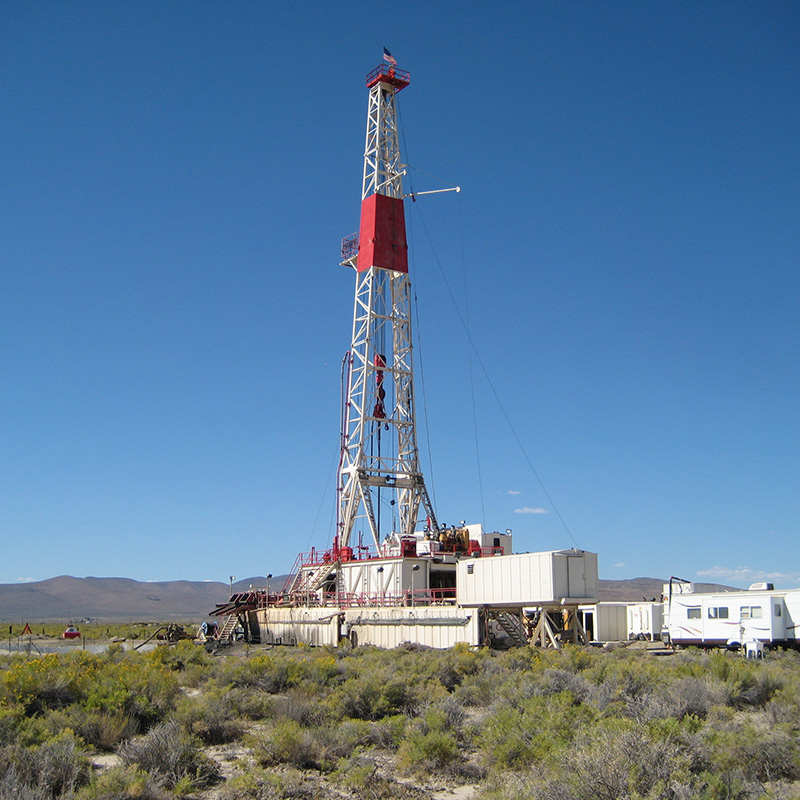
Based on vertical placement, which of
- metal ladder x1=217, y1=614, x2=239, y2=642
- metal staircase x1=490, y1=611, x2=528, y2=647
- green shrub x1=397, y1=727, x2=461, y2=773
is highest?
green shrub x1=397, y1=727, x2=461, y2=773

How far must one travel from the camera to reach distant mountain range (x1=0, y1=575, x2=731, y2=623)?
423 ft

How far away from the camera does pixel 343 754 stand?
28.2 feet

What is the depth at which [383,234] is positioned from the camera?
32688mm

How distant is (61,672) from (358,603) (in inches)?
562

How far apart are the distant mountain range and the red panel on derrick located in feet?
297

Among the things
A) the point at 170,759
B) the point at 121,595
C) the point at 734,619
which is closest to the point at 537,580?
the point at 734,619

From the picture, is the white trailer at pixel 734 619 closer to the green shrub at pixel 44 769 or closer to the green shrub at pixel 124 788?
the green shrub at pixel 124 788

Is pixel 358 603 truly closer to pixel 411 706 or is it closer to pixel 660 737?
pixel 411 706

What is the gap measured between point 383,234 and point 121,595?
14732cm

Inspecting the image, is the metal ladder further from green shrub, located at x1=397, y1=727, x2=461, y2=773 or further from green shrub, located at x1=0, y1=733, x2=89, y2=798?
green shrub, located at x1=0, y1=733, x2=89, y2=798

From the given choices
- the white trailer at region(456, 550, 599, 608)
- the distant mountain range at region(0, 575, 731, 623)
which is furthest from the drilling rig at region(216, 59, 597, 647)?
the distant mountain range at region(0, 575, 731, 623)

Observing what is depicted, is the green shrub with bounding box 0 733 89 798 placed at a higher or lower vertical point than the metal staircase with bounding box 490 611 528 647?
higher

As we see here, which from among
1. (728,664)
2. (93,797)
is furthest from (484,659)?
(93,797)

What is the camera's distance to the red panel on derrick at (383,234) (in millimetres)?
32344
